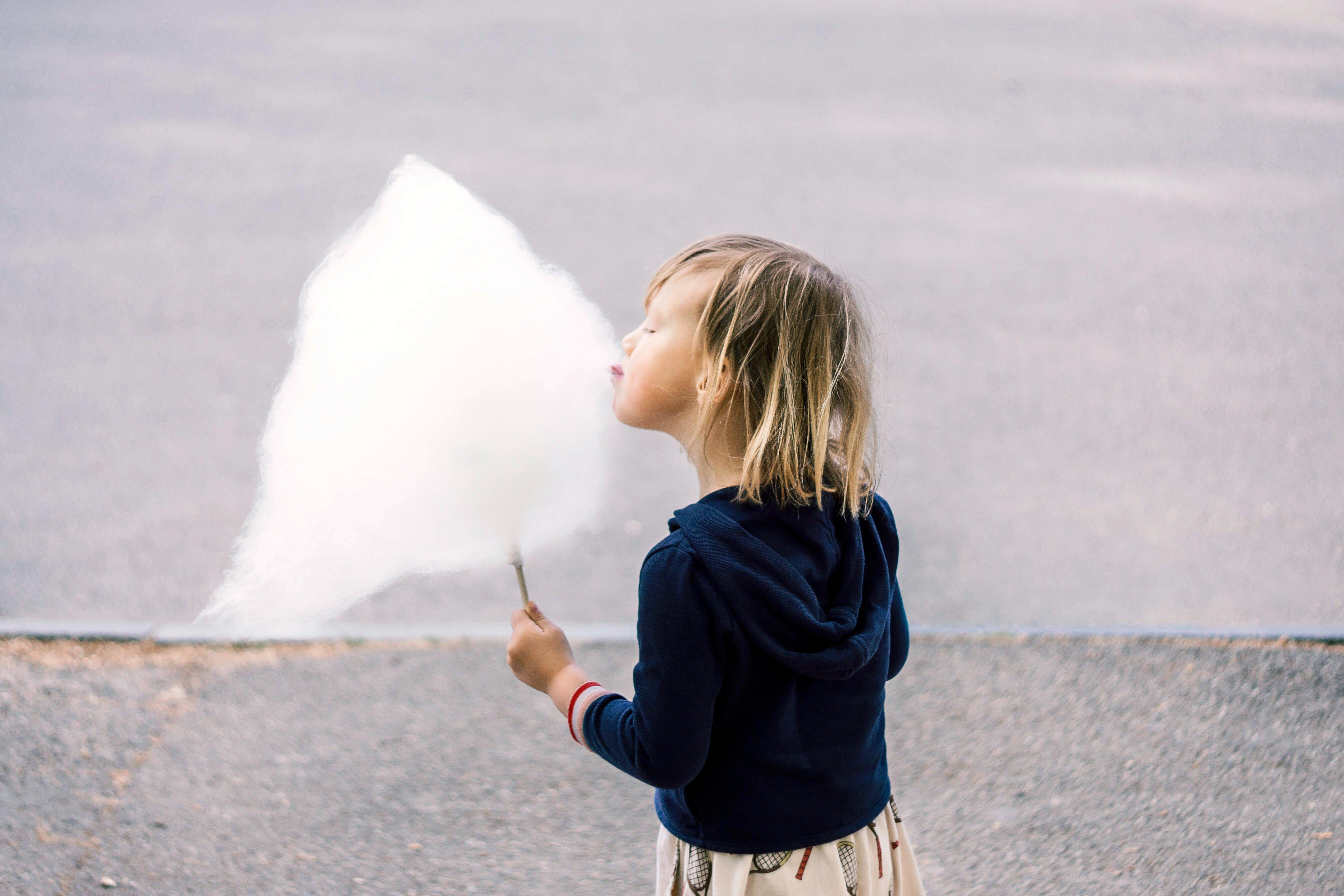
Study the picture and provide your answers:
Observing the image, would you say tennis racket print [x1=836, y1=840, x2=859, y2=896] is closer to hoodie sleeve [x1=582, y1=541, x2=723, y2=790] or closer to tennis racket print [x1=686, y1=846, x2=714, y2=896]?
tennis racket print [x1=686, y1=846, x2=714, y2=896]

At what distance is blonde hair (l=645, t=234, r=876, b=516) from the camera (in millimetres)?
1511

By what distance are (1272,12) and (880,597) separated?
1146 cm

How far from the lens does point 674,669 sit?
4.68ft

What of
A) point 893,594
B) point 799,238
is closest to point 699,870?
point 893,594

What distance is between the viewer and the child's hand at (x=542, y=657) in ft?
5.54

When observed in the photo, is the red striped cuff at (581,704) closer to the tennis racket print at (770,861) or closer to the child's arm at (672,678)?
the child's arm at (672,678)

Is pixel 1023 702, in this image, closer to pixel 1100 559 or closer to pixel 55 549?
pixel 1100 559

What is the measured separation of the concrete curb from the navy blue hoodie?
1.90 meters

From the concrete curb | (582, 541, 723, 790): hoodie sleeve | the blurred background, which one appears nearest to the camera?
(582, 541, 723, 790): hoodie sleeve

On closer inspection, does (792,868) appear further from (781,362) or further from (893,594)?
(781,362)

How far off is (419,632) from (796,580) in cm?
229

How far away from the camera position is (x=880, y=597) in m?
1.62

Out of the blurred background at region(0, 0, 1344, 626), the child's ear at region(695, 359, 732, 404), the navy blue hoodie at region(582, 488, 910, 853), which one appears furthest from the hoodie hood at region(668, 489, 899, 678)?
the blurred background at region(0, 0, 1344, 626)

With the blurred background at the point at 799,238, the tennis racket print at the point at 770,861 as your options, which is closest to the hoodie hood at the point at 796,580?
the tennis racket print at the point at 770,861
